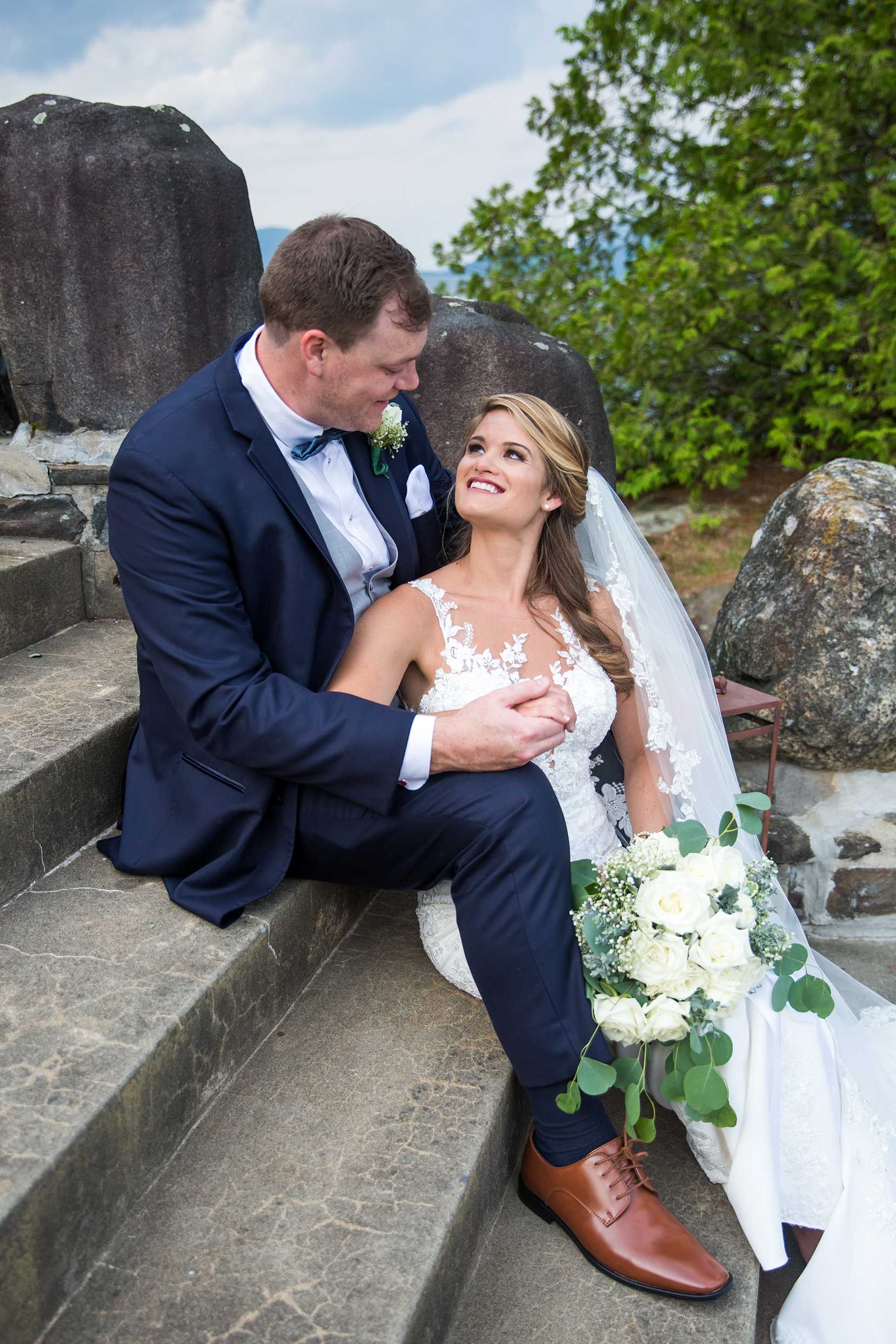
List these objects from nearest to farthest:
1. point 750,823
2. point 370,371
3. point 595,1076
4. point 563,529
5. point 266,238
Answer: point 595,1076 < point 370,371 < point 750,823 < point 563,529 < point 266,238

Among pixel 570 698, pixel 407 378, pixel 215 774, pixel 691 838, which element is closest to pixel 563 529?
pixel 570 698

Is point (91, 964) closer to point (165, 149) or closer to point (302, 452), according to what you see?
point (302, 452)

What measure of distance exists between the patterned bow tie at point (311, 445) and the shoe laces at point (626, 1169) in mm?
1649

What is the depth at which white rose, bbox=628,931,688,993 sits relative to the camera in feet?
6.12

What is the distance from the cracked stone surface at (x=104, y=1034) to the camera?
147 centimetres

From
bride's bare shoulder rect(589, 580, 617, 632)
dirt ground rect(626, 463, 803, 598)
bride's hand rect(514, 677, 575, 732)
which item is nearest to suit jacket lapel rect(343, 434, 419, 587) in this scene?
bride's bare shoulder rect(589, 580, 617, 632)

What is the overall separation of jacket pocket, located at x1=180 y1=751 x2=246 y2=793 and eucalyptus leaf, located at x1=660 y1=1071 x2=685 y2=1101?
3.55ft

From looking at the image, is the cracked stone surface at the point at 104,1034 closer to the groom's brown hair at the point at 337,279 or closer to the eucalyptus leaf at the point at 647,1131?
the eucalyptus leaf at the point at 647,1131

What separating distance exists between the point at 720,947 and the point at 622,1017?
0.78ft

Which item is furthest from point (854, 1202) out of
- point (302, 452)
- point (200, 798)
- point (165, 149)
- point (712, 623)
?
point (165, 149)

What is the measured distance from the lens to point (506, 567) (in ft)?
8.45

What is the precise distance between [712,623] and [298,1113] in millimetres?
3079

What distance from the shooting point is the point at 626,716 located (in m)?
2.55

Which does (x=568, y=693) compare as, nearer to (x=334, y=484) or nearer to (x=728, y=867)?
(x=728, y=867)
